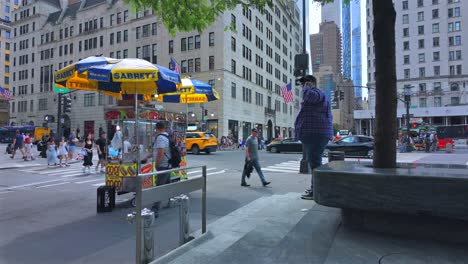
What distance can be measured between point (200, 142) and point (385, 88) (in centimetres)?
2116

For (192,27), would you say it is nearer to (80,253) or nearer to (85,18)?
(80,253)

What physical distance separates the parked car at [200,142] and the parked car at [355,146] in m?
9.03

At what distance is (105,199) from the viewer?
22.0 feet

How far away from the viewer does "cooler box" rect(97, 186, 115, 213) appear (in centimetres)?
664

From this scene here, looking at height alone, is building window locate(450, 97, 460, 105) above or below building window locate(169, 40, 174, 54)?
below

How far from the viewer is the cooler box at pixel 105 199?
21.8 feet

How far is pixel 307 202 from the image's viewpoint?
622 centimetres

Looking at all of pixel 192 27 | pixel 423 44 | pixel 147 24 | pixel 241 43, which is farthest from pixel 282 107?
pixel 192 27

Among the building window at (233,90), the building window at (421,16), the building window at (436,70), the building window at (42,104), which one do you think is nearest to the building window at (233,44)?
the building window at (233,90)

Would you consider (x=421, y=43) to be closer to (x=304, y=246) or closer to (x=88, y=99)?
(x=88, y=99)

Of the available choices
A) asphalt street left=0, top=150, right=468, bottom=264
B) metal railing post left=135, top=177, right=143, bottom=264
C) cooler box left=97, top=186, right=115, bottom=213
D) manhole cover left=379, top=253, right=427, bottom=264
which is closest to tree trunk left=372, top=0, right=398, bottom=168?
manhole cover left=379, top=253, right=427, bottom=264

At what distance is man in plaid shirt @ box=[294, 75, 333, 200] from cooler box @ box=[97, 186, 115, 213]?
4059mm

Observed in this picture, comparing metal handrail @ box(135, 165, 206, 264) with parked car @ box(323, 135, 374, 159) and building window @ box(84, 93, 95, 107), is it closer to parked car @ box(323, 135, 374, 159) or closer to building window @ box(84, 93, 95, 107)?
parked car @ box(323, 135, 374, 159)

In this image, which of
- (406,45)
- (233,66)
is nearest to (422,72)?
(406,45)
